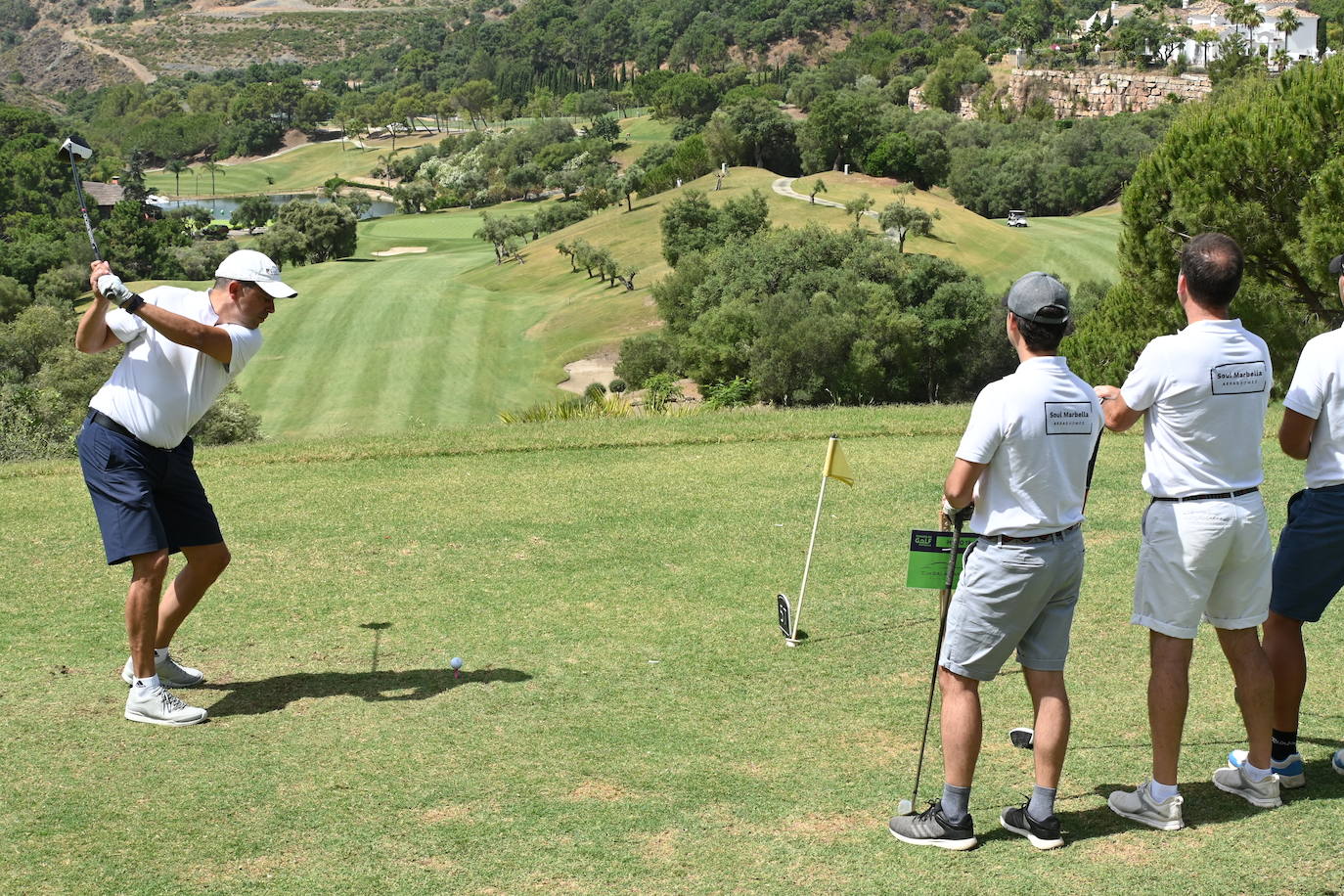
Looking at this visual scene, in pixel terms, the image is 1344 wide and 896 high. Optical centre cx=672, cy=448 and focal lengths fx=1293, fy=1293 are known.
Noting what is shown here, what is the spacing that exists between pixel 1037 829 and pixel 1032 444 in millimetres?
1591

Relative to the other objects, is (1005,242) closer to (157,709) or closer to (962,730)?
(157,709)

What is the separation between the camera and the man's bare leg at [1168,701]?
548 centimetres

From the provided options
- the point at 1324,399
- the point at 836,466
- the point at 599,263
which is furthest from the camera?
the point at 599,263

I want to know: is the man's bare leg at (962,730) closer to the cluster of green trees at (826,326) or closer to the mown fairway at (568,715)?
the mown fairway at (568,715)

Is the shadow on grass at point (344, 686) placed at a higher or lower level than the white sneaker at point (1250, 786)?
lower

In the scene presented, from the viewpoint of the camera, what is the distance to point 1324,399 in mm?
5824

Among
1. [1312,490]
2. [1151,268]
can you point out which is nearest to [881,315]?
[1151,268]

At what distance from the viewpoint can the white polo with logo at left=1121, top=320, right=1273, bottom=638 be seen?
17.7ft

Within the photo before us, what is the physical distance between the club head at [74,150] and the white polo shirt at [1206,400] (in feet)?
19.5

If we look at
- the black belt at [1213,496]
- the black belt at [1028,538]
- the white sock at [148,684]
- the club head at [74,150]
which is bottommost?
the white sock at [148,684]

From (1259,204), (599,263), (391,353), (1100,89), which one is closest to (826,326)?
(391,353)

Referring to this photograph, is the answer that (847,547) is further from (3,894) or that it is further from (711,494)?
(3,894)

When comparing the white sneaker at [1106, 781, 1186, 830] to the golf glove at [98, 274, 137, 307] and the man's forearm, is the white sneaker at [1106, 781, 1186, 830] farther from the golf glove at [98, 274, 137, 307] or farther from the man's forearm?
the golf glove at [98, 274, 137, 307]

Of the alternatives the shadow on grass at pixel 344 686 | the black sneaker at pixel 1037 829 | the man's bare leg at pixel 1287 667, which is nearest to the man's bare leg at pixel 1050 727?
the black sneaker at pixel 1037 829
